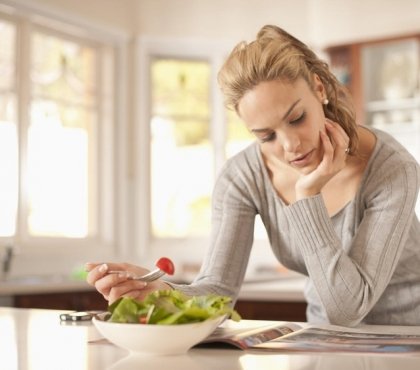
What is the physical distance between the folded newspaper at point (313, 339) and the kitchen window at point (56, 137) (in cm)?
333

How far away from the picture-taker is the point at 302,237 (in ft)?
5.42

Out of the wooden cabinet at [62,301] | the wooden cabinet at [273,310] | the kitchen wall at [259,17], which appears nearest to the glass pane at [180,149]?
the kitchen wall at [259,17]

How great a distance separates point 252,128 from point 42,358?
30.2 inches

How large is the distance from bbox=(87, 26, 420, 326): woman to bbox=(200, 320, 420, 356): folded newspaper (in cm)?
17

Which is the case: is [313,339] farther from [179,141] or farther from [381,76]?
[381,76]

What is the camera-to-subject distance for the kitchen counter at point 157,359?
3.41 ft

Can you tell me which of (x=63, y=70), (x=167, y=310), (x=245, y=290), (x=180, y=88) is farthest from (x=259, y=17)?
(x=167, y=310)

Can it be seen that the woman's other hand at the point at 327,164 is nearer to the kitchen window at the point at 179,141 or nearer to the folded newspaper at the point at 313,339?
the folded newspaper at the point at 313,339

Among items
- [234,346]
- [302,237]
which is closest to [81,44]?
[302,237]

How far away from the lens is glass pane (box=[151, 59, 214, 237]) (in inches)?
219

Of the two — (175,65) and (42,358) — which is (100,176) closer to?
(175,65)

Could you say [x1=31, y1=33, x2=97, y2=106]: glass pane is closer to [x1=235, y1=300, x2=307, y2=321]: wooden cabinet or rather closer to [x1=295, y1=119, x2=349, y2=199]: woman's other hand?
[x1=235, y1=300, x2=307, y2=321]: wooden cabinet

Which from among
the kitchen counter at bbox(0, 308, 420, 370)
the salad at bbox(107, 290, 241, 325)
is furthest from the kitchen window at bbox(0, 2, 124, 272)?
the salad at bbox(107, 290, 241, 325)

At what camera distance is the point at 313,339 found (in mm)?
1286
